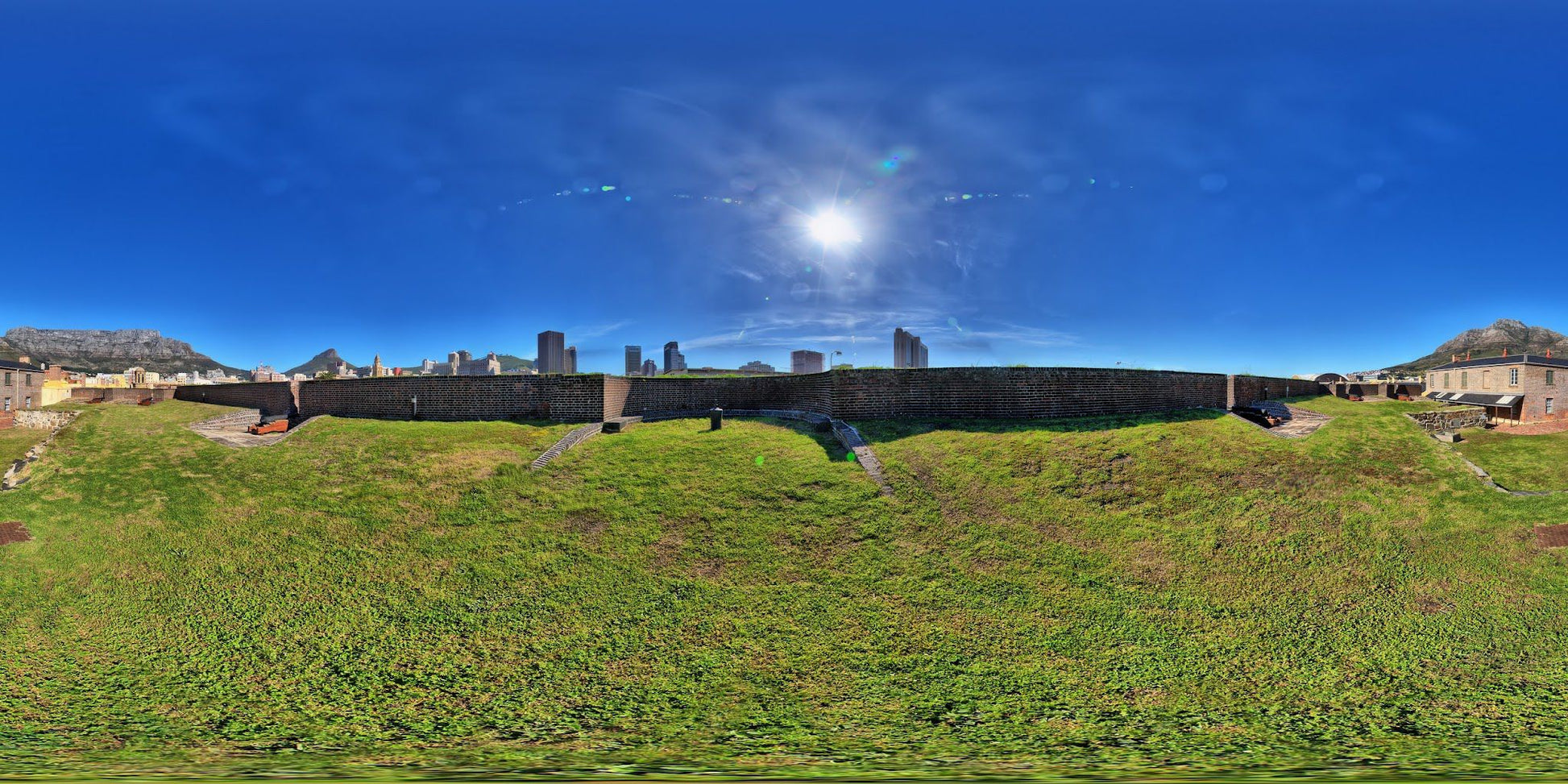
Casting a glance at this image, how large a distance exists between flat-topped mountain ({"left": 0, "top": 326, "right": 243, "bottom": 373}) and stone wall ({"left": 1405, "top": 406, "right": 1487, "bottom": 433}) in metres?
188

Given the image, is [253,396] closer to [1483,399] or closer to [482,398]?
[482,398]

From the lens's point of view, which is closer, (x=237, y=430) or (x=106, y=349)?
(x=237, y=430)

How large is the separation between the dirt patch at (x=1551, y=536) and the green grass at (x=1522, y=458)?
7.93m

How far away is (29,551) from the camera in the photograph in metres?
10.1

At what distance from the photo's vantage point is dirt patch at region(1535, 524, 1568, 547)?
9.93 metres

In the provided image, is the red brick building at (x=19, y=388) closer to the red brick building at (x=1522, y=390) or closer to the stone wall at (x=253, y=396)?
the stone wall at (x=253, y=396)

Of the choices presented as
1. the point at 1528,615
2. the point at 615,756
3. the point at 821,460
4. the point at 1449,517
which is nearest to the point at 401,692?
the point at 615,756

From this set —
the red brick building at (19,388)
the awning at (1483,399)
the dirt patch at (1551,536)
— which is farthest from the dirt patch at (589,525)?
the red brick building at (19,388)

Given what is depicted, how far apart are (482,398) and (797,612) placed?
1605 centimetres

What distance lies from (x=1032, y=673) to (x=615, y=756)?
15.4ft

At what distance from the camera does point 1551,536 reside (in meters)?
10.2

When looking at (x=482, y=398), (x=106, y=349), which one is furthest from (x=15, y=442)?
(x=106, y=349)

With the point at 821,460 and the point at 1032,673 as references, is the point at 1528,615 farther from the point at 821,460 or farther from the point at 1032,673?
the point at 821,460

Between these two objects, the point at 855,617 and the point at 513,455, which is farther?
the point at 513,455
